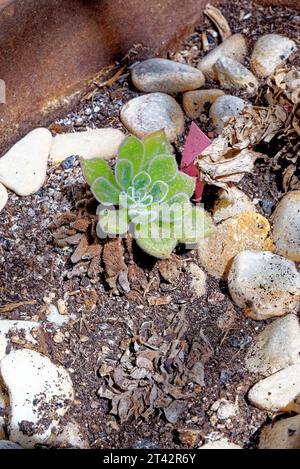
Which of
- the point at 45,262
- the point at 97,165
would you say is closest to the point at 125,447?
the point at 45,262

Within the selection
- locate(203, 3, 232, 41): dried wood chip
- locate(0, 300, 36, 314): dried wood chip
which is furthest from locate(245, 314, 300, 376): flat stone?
locate(203, 3, 232, 41): dried wood chip

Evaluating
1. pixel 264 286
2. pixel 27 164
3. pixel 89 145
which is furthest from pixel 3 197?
pixel 264 286

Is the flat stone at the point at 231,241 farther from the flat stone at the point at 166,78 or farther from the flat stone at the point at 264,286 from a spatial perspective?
the flat stone at the point at 166,78

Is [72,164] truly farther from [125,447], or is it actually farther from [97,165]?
[125,447]

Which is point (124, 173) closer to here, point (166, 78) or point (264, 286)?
point (264, 286)

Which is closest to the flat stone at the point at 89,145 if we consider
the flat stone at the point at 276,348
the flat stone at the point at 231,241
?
the flat stone at the point at 231,241
